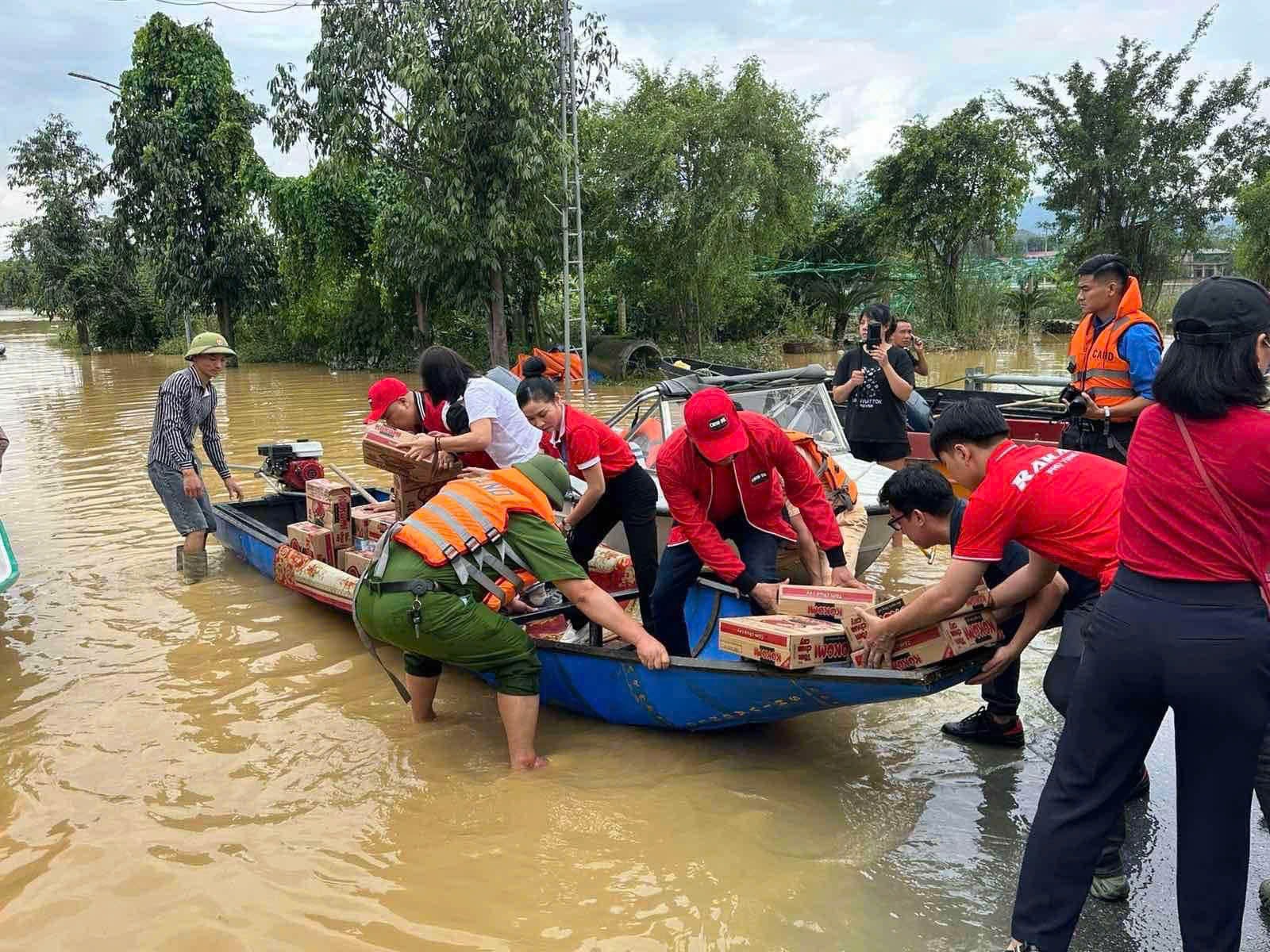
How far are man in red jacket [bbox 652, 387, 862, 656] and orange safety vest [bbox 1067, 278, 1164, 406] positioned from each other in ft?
6.02

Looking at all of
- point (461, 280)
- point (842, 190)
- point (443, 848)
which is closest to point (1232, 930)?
point (443, 848)

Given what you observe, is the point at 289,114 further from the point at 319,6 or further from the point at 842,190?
the point at 842,190

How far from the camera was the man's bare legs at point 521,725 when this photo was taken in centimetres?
425

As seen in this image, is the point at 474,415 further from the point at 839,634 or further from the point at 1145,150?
the point at 1145,150

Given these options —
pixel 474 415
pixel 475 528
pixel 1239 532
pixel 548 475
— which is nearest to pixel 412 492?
pixel 474 415

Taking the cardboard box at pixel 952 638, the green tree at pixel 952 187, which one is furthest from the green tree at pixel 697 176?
the cardboard box at pixel 952 638

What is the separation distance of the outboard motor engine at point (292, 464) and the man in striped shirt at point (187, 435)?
0.65 m

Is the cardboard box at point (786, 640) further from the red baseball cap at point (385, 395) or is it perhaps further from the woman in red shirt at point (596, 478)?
the red baseball cap at point (385, 395)

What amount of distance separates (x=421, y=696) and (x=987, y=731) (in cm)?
278

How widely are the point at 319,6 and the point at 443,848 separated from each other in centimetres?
1657

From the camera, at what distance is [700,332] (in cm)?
2242

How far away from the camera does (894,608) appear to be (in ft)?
12.7

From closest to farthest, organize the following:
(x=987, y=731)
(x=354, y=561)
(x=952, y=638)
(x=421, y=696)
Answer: (x=952, y=638), (x=987, y=731), (x=421, y=696), (x=354, y=561)

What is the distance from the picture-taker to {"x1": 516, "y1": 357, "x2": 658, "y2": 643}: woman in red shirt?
507cm
